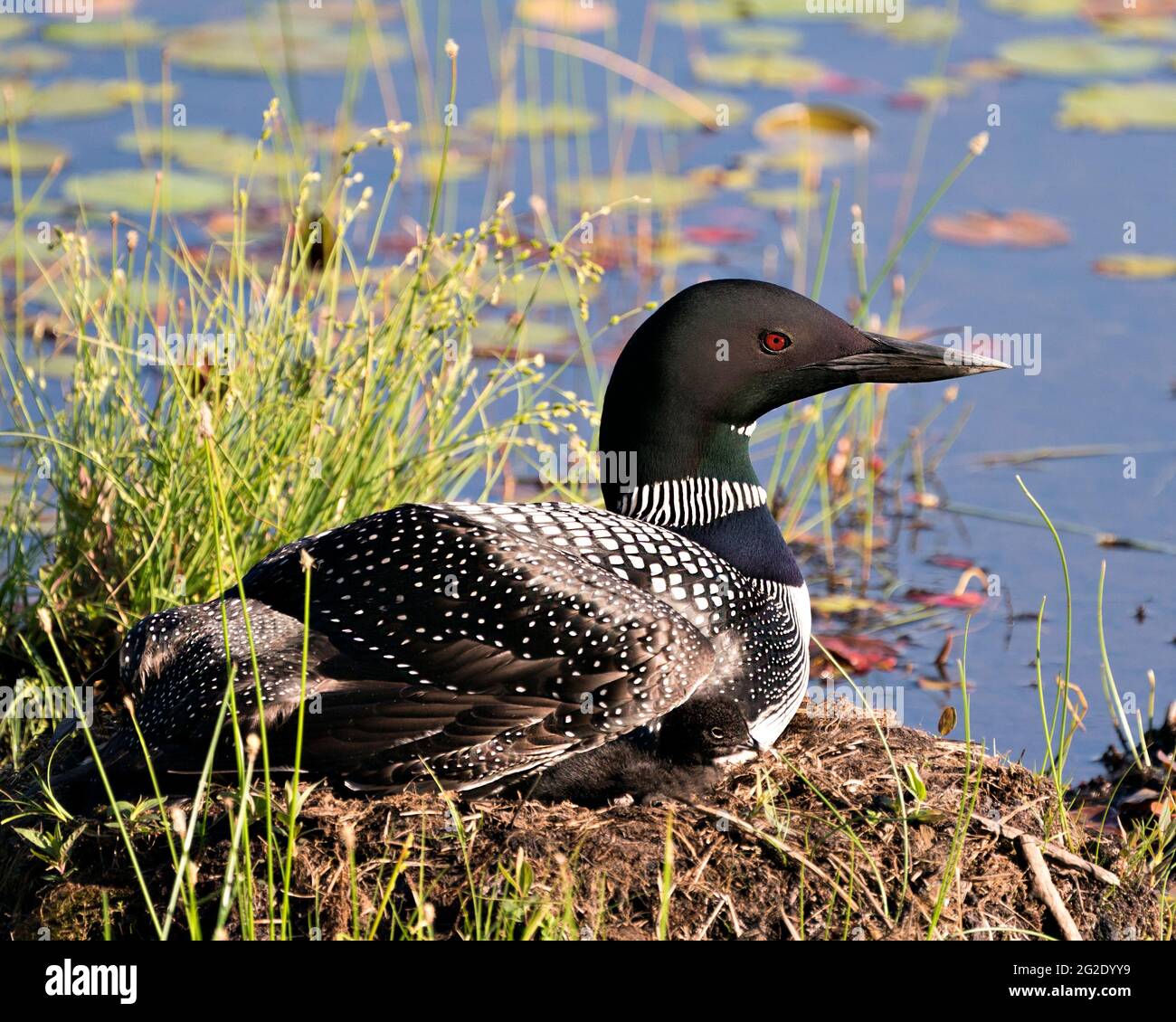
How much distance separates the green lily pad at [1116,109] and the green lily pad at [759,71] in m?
1.14

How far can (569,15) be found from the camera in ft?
25.8

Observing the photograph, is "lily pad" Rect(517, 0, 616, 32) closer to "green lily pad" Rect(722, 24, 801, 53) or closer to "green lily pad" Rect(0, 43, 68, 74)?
"green lily pad" Rect(722, 24, 801, 53)

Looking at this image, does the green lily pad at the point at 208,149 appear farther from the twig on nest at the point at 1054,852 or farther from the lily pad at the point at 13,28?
the twig on nest at the point at 1054,852

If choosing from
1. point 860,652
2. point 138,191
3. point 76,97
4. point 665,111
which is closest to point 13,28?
point 76,97

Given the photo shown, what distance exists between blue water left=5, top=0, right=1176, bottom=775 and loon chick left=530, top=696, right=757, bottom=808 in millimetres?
1465

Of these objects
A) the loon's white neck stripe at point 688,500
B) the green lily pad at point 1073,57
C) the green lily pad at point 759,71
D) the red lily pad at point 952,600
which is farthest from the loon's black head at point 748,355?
the green lily pad at point 1073,57

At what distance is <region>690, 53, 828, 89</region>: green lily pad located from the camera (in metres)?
7.89

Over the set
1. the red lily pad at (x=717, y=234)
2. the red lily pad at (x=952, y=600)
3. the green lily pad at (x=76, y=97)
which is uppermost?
the green lily pad at (x=76, y=97)

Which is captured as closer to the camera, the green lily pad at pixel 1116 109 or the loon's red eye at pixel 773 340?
the loon's red eye at pixel 773 340

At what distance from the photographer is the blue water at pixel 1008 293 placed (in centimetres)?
512

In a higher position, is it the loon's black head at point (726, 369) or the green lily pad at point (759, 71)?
the green lily pad at point (759, 71)

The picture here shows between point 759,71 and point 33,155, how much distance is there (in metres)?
3.23

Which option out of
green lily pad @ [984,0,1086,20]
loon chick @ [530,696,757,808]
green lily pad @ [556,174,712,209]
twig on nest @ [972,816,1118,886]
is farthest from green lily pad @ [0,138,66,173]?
twig on nest @ [972,816,1118,886]

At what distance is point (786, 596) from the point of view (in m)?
3.81
